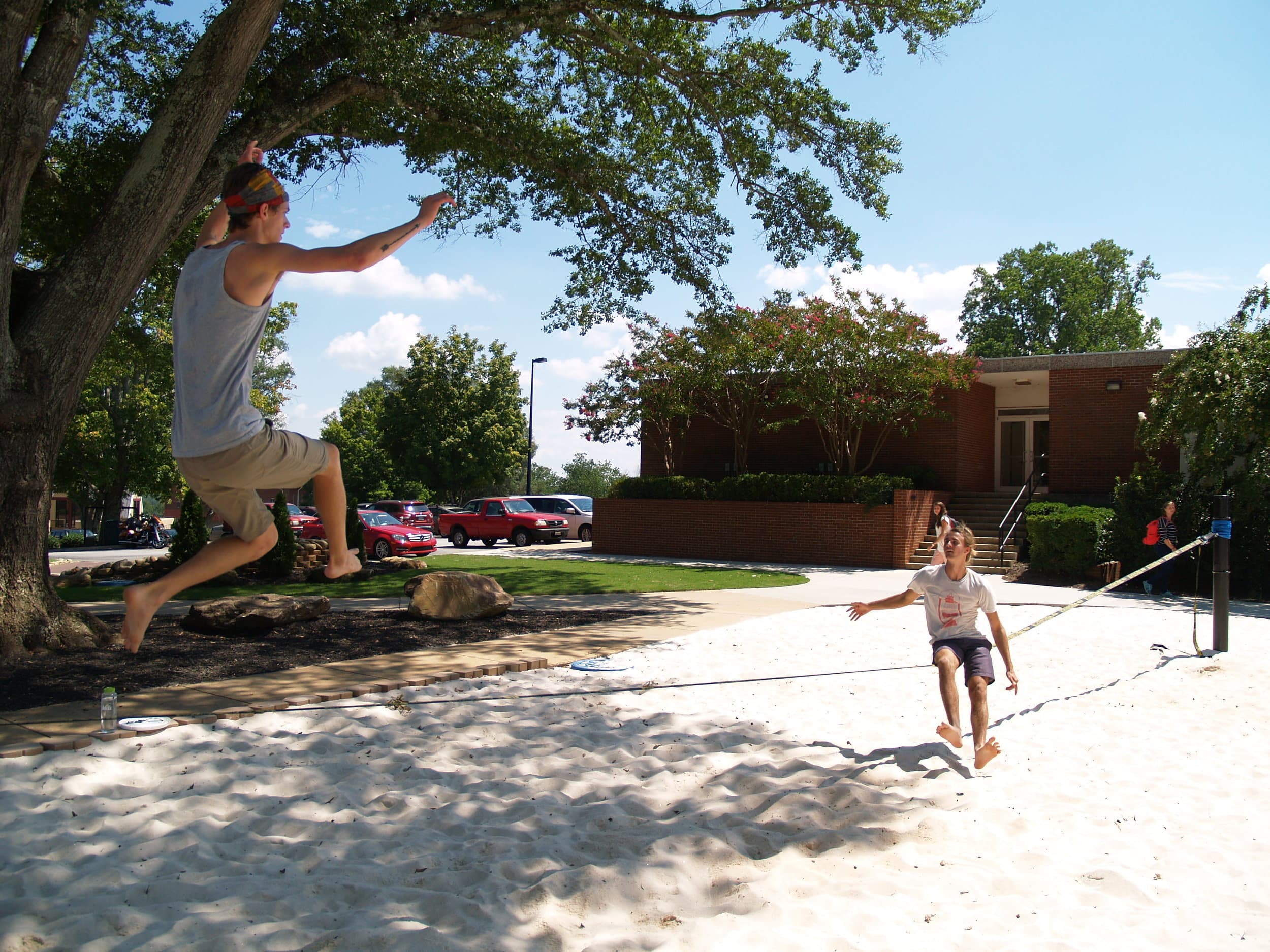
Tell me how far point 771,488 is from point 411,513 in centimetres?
1504

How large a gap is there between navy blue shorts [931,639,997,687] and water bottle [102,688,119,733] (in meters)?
5.10

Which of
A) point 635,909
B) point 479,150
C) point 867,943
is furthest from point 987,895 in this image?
point 479,150

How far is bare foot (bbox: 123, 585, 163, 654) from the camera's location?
368 centimetres

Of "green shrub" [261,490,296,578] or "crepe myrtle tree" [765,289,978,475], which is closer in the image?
"green shrub" [261,490,296,578]

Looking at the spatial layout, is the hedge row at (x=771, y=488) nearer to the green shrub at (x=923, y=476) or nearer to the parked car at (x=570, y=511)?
the green shrub at (x=923, y=476)

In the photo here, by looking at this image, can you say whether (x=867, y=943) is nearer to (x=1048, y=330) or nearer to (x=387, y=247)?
(x=387, y=247)

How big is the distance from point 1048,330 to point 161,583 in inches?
2870

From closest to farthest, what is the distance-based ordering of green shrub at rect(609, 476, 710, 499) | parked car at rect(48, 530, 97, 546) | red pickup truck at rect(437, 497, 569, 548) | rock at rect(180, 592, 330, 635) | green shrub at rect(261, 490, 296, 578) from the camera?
rock at rect(180, 592, 330, 635)
green shrub at rect(261, 490, 296, 578)
green shrub at rect(609, 476, 710, 499)
red pickup truck at rect(437, 497, 569, 548)
parked car at rect(48, 530, 97, 546)

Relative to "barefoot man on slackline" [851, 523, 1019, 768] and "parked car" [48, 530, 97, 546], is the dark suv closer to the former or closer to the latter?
"parked car" [48, 530, 97, 546]

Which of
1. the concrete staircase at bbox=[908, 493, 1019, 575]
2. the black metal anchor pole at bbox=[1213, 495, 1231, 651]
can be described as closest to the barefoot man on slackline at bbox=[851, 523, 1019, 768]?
the black metal anchor pole at bbox=[1213, 495, 1231, 651]

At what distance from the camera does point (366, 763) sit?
5613 mm

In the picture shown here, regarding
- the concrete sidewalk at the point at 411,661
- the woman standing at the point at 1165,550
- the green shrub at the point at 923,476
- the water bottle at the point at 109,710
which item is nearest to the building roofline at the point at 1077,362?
the green shrub at the point at 923,476

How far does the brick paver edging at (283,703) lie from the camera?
211 inches

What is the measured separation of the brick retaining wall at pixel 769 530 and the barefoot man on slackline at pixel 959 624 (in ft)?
55.9
